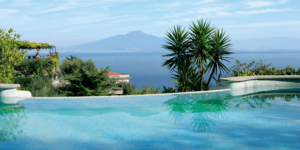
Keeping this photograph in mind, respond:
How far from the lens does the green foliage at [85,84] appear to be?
33.5 feet

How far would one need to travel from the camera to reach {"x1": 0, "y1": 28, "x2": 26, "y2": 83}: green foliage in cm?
1026

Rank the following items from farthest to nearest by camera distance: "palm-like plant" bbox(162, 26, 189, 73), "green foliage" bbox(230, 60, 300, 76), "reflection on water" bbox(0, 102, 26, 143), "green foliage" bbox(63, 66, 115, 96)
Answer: "green foliage" bbox(230, 60, 300, 76) < "palm-like plant" bbox(162, 26, 189, 73) < "green foliage" bbox(63, 66, 115, 96) < "reflection on water" bbox(0, 102, 26, 143)

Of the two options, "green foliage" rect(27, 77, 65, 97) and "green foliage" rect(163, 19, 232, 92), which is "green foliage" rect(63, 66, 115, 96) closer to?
"green foliage" rect(27, 77, 65, 97)

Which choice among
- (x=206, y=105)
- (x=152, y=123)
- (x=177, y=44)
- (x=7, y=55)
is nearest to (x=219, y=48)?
(x=177, y=44)

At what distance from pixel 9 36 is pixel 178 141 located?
966 cm

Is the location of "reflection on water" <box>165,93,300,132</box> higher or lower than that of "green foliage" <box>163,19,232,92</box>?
lower

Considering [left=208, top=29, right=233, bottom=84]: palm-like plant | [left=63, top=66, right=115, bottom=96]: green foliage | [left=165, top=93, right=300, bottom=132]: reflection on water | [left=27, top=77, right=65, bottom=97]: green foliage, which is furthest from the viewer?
[left=208, top=29, right=233, bottom=84]: palm-like plant

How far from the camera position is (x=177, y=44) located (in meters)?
11.0

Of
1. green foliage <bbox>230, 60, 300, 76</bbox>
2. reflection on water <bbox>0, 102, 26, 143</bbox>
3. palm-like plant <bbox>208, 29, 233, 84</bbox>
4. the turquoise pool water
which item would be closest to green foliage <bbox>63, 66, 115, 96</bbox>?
the turquoise pool water

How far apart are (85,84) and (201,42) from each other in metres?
5.09

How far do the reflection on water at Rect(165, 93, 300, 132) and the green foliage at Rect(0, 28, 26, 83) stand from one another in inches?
270

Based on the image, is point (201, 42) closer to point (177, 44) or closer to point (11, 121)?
point (177, 44)

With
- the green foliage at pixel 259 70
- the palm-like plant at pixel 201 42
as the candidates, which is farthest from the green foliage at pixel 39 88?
the green foliage at pixel 259 70

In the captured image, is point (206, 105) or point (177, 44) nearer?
point (206, 105)
